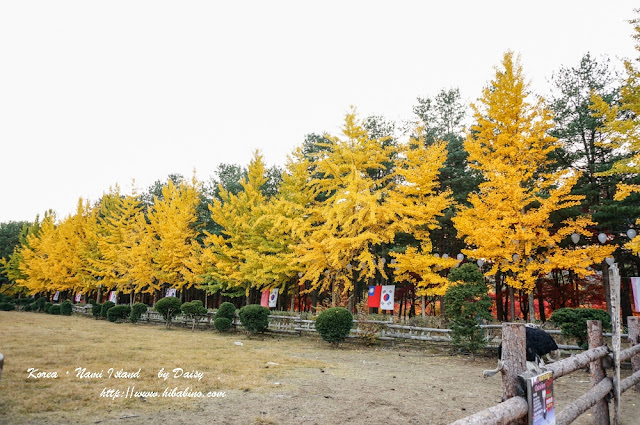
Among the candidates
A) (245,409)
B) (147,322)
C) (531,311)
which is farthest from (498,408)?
(147,322)

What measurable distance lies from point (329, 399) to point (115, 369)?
5.23 m

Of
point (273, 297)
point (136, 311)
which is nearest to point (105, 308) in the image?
point (136, 311)

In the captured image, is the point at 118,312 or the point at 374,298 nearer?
the point at 374,298

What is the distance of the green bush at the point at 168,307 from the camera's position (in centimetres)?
2147

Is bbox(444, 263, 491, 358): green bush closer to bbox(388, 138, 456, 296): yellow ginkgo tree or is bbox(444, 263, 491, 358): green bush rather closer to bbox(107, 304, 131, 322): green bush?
bbox(388, 138, 456, 296): yellow ginkgo tree

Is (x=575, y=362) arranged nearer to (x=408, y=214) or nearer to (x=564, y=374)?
(x=564, y=374)

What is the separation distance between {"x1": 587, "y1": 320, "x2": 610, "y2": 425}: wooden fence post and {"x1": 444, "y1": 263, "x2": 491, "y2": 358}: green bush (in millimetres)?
6649

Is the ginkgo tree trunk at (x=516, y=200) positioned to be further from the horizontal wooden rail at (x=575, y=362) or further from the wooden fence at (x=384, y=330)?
the horizontal wooden rail at (x=575, y=362)

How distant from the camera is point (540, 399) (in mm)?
3271

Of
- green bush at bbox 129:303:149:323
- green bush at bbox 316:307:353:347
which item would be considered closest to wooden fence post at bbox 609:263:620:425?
green bush at bbox 316:307:353:347

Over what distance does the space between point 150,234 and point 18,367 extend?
72.3 feet

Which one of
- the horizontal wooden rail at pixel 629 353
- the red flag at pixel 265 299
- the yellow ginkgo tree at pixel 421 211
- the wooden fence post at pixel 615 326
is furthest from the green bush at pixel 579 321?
the red flag at pixel 265 299

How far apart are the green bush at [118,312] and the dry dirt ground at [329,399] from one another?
1419 cm

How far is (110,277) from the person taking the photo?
108 ft
